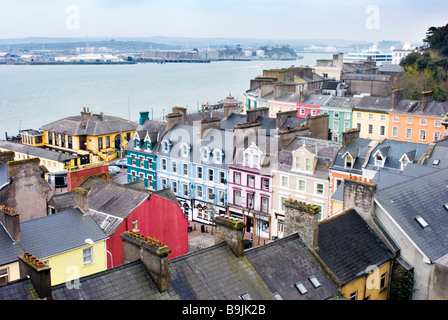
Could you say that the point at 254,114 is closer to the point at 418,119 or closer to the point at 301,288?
the point at 418,119

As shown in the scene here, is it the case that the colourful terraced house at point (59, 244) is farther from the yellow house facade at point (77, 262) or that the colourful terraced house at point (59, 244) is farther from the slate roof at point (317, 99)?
the slate roof at point (317, 99)

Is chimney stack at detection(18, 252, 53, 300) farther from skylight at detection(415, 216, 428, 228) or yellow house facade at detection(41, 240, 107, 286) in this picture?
skylight at detection(415, 216, 428, 228)

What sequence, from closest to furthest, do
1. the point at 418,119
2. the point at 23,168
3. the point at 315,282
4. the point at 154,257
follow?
the point at 154,257 → the point at 315,282 → the point at 23,168 → the point at 418,119

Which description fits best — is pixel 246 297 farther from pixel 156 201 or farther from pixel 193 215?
pixel 193 215

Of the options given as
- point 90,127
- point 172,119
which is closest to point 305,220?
point 172,119

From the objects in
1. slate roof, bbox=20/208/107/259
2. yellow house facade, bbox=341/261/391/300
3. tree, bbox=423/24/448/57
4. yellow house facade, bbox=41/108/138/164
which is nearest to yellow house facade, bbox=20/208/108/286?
slate roof, bbox=20/208/107/259

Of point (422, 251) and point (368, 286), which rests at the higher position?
point (422, 251)
